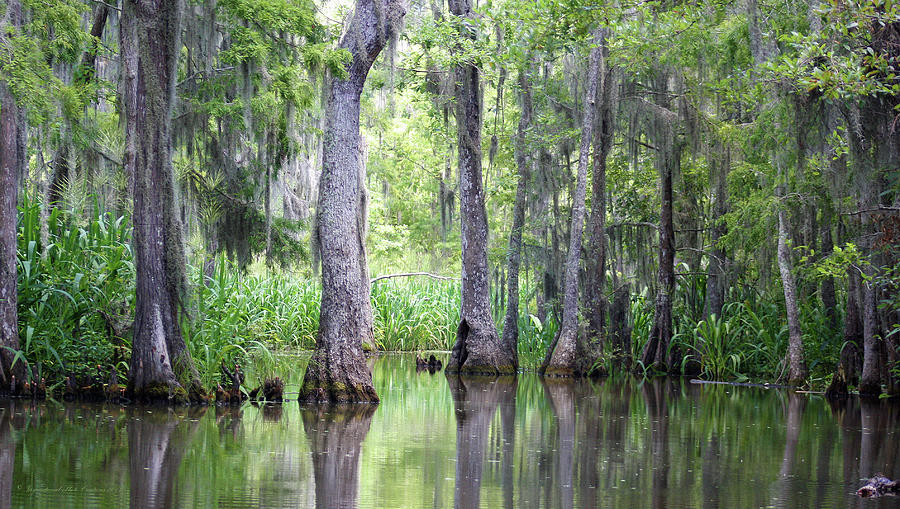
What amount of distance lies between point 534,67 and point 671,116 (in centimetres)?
258

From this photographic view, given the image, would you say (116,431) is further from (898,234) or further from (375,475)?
(898,234)

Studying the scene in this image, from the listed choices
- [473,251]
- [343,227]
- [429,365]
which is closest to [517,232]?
[473,251]

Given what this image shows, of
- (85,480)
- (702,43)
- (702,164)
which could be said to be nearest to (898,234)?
(702,43)

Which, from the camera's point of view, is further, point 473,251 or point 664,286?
point 664,286

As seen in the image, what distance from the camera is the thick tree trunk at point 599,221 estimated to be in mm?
16292

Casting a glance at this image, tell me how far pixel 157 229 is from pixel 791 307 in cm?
884

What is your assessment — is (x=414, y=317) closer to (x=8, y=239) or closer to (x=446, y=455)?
(x=8, y=239)

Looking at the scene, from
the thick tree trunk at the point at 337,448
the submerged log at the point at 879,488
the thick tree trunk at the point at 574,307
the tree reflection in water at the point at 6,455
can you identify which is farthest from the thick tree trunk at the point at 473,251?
the submerged log at the point at 879,488

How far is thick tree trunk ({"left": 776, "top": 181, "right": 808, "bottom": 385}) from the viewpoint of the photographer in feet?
43.3

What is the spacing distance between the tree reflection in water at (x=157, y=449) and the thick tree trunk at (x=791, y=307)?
8108mm

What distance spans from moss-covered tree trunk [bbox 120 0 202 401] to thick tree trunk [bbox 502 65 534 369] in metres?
8.13

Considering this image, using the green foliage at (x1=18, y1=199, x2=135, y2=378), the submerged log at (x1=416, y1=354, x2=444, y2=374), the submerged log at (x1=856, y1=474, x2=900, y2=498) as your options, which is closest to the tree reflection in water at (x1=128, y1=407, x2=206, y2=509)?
the green foliage at (x1=18, y1=199, x2=135, y2=378)

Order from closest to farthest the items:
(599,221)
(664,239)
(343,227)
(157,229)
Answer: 1. (157,229)
2. (343,227)
3. (599,221)
4. (664,239)

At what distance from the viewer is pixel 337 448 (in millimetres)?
7285
